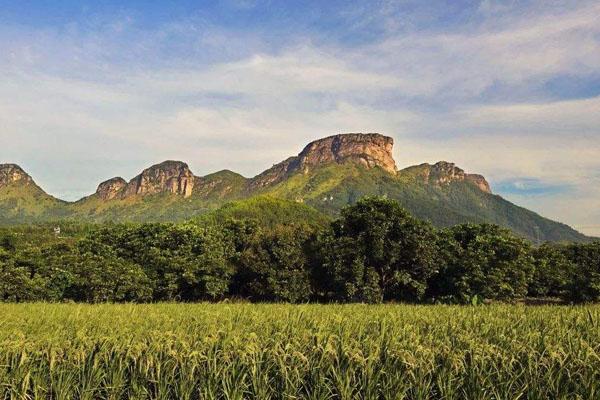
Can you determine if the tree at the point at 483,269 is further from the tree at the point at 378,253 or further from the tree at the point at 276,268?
the tree at the point at 276,268

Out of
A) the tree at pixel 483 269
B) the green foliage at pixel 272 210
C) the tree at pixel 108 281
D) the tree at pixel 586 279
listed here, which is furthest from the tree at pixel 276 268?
the green foliage at pixel 272 210

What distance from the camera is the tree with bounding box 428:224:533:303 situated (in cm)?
3319

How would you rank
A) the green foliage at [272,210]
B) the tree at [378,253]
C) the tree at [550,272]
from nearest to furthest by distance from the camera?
the tree at [378,253] → the tree at [550,272] → the green foliage at [272,210]

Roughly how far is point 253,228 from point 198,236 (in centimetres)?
1143

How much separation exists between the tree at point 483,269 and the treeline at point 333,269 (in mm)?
80

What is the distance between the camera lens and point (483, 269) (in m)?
34.5

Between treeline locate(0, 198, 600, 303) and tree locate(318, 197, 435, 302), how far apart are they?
8cm

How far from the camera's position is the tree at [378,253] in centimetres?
3266

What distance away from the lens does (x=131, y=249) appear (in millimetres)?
47969

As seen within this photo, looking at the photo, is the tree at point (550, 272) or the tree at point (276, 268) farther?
the tree at point (550, 272)

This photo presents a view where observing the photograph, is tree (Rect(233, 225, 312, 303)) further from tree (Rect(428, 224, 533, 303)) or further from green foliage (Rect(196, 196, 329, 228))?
green foliage (Rect(196, 196, 329, 228))

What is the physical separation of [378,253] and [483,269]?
874 centimetres

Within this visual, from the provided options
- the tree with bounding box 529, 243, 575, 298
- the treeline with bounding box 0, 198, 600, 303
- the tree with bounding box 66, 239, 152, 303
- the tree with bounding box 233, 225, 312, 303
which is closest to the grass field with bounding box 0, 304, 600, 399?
the treeline with bounding box 0, 198, 600, 303

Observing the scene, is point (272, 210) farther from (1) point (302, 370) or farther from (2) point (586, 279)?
(1) point (302, 370)
